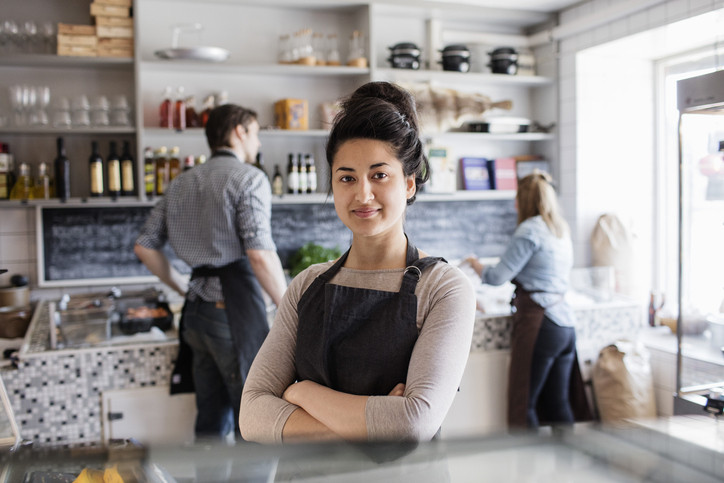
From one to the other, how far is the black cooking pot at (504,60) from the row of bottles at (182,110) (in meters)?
1.90

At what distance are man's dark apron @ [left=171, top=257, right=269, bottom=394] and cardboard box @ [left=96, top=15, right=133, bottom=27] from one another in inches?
71.3

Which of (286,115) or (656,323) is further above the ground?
(286,115)

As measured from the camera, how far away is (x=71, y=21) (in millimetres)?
3926

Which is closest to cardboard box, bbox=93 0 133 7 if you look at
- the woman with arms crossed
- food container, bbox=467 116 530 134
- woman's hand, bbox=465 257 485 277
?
food container, bbox=467 116 530 134

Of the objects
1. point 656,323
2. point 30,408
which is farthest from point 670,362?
point 30,408

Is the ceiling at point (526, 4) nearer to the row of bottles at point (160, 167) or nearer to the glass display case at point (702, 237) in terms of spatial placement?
the glass display case at point (702, 237)

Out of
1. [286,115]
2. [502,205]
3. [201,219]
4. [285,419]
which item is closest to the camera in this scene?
[285,419]

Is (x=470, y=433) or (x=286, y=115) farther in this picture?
(x=286, y=115)

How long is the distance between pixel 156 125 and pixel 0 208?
3.31 ft

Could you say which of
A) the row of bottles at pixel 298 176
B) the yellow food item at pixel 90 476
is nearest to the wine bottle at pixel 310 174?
the row of bottles at pixel 298 176

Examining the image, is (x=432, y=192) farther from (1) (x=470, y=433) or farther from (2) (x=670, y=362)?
(1) (x=470, y=433)

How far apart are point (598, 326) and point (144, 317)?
259 centimetres

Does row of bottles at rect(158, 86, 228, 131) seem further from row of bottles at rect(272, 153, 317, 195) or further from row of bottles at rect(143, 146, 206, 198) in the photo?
row of bottles at rect(272, 153, 317, 195)

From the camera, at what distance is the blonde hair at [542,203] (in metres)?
3.45
